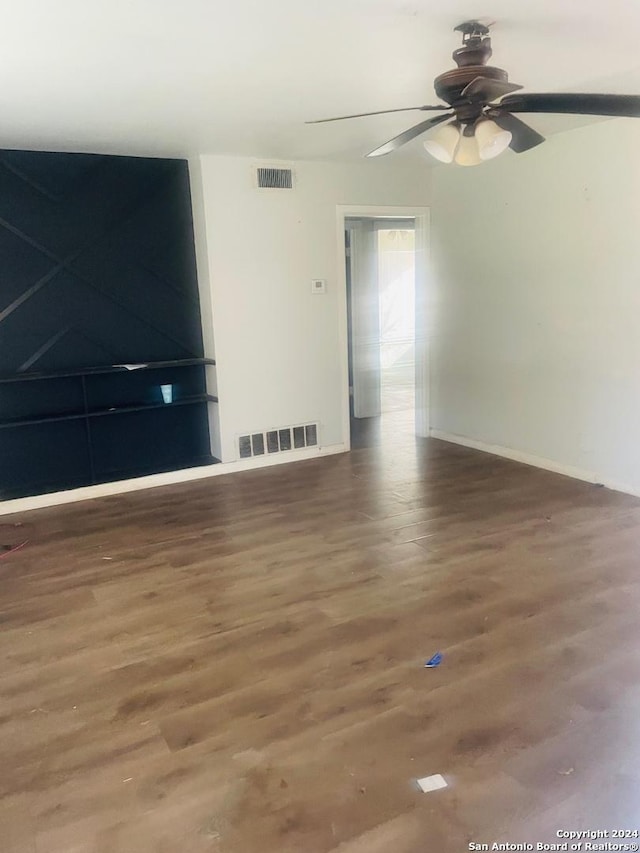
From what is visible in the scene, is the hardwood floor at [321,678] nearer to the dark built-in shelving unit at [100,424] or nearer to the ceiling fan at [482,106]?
the dark built-in shelving unit at [100,424]

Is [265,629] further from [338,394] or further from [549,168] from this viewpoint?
[549,168]

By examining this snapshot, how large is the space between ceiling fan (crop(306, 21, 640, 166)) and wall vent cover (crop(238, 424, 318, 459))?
2861mm

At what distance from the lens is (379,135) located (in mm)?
4227

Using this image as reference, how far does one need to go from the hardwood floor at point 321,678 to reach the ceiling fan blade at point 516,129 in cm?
203

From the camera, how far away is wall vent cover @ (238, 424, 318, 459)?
5.23 metres

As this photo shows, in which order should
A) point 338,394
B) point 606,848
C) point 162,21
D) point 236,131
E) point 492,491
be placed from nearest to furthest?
point 606,848 → point 162,21 → point 236,131 → point 492,491 → point 338,394

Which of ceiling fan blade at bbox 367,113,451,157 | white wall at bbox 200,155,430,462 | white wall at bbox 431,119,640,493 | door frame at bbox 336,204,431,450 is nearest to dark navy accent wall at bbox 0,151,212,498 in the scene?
white wall at bbox 200,155,430,462

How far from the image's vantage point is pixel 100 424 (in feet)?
15.9

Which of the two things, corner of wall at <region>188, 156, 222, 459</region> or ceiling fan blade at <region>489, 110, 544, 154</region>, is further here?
corner of wall at <region>188, 156, 222, 459</region>

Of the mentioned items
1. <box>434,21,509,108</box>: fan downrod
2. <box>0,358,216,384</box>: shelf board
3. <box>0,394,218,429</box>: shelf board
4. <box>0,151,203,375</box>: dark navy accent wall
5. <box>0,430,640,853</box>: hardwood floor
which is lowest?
<box>0,430,640,853</box>: hardwood floor

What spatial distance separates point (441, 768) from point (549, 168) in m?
4.10

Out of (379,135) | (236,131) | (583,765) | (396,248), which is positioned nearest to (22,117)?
(236,131)

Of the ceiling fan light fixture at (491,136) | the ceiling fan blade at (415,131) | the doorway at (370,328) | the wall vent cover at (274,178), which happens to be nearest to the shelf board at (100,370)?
the wall vent cover at (274,178)

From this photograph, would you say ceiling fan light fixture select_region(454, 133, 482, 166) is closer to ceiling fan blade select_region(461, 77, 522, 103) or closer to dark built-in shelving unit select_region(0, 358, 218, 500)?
ceiling fan blade select_region(461, 77, 522, 103)
